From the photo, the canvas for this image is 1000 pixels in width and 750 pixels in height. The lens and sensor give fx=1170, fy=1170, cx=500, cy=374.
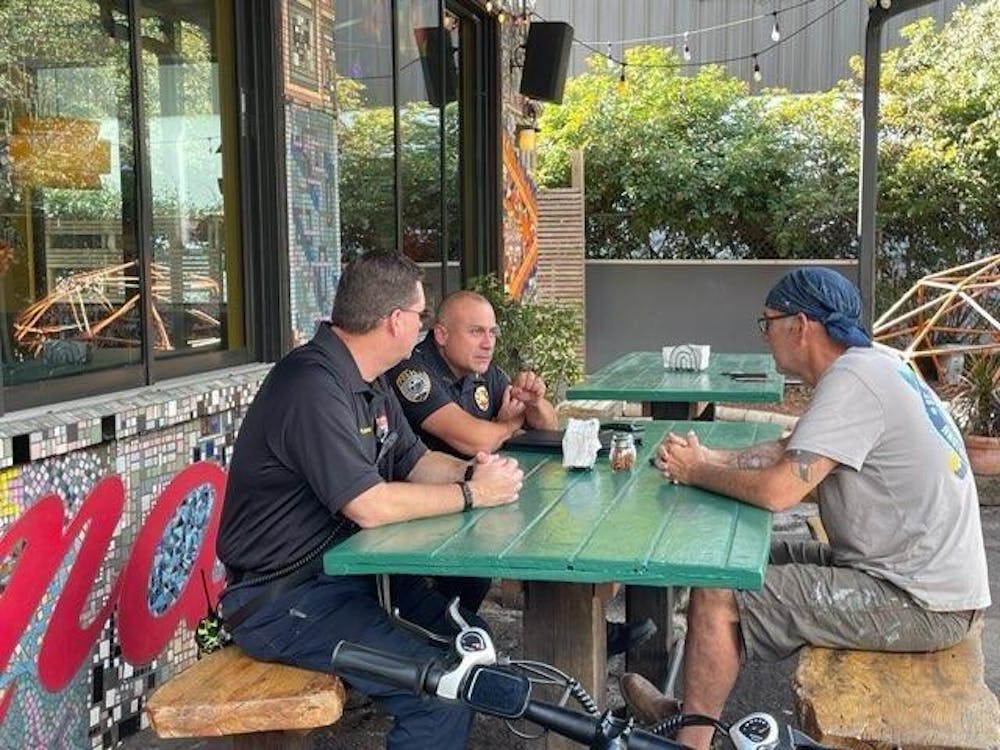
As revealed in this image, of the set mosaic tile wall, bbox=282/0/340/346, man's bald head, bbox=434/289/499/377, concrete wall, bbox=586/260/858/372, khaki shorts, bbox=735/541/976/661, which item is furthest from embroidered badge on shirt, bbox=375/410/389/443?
concrete wall, bbox=586/260/858/372

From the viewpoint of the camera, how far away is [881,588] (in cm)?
276

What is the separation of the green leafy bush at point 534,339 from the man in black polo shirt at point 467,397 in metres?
2.72

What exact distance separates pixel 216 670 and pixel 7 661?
0.64m

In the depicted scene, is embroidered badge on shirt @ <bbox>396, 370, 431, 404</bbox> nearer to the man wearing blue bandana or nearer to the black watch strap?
the black watch strap

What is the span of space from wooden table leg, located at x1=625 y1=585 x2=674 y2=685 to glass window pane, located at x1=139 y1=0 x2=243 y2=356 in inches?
69.1

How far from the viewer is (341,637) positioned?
252 centimetres

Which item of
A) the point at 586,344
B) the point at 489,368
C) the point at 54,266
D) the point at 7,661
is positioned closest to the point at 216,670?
the point at 7,661

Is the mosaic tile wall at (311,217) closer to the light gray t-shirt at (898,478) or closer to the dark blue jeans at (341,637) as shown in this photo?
the dark blue jeans at (341,637)

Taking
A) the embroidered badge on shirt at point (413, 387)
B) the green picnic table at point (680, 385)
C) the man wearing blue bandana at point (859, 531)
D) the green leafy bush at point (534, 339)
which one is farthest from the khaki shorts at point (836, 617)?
the green leafy bush at point (534, 339)

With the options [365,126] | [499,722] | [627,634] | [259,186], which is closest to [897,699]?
[627,634]

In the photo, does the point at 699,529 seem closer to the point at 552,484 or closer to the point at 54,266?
the point at 552,484

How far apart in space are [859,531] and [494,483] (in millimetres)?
891

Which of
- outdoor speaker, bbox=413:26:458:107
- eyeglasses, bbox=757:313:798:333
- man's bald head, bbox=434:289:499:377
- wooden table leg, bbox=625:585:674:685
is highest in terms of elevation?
outdoor speaker, bbox=413:26:458:107

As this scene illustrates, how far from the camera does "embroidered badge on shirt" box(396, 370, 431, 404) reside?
3.54 meters
